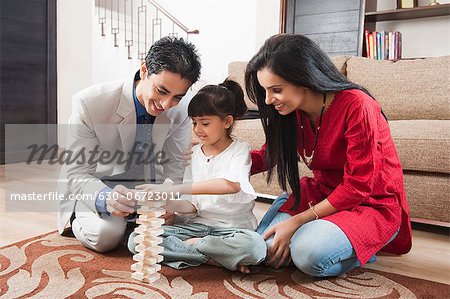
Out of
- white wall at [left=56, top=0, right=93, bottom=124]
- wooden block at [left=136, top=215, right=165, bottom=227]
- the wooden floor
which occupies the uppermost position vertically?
white wall at [left=56, top=0, right=93, bottom=124]

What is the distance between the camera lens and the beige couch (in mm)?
1831

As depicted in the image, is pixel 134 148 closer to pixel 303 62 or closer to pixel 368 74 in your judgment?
pixel 303 62

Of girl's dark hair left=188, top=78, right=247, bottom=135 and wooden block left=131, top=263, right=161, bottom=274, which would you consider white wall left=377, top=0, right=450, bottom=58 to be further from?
wooden block left=131, top=263, right=161, bottom=274

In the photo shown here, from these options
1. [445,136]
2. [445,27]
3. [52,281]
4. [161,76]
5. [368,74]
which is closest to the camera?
[52,281]

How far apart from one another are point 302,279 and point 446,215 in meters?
0.86

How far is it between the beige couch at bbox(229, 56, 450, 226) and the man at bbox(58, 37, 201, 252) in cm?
66

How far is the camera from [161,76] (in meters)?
1.33

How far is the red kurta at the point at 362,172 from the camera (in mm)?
1250

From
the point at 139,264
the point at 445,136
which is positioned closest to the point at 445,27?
the point at 445,136

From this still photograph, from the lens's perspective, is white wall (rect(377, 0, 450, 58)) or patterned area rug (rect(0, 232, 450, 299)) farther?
white wall (rect(377, 0, 450, 58))

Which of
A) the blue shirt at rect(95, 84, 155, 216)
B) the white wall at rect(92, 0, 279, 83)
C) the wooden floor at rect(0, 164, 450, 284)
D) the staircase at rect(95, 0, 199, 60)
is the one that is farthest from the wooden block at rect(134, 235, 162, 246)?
the staircase at rect(95, 0, 199, 60)

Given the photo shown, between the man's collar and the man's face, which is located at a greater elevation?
the man's face

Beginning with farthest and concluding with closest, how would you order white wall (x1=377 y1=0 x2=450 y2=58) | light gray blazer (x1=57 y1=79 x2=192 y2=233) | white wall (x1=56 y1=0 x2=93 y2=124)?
white wall (x1=56 y1=0 x2=93 y2=124) → white wall (x1=377 y1=0 x2=450 y2=58) → light gray blazer (x1=57 y1=79 x2=192 y2=233)

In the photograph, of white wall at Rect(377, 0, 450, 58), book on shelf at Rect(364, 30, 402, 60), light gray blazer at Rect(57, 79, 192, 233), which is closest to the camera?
light gray blazer at Rect(57, 79, 192, 233)
